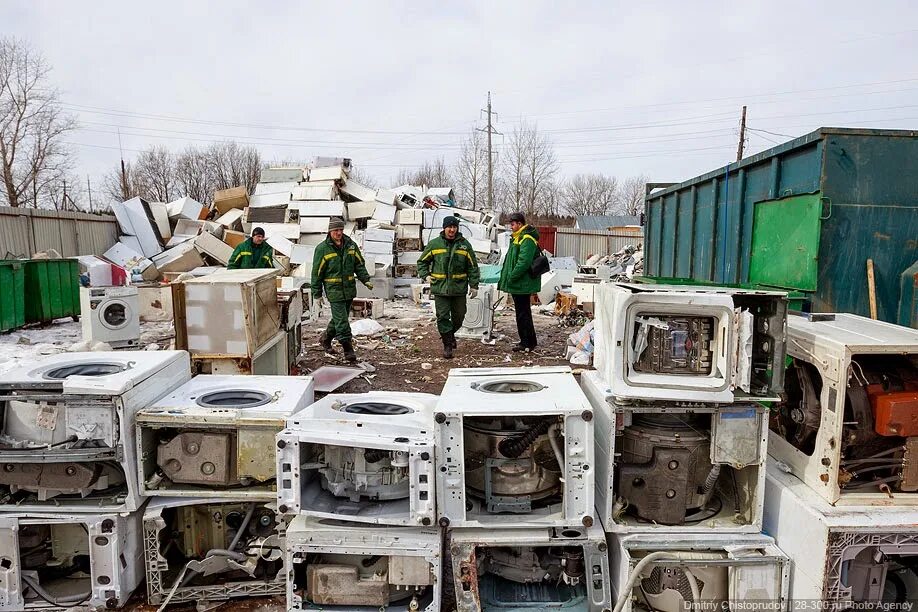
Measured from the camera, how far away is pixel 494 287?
743cm

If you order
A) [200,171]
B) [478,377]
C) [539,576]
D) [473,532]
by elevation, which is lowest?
[539,576]

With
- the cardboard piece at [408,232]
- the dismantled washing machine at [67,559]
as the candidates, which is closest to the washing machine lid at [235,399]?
the dismantled washing machine at [67,559]

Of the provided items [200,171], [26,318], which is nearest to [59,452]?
[26,318]

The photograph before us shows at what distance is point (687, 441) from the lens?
234cm

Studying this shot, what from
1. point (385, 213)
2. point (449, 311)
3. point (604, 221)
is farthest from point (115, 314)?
point (604, 221)

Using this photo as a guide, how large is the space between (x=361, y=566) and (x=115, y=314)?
604 centimetres

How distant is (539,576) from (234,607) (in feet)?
4.51

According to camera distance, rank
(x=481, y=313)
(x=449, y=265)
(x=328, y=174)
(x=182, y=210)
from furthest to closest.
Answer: (x=328, y=174), (x=182, y=210), (x=481, y=313), (x=449, y=265)

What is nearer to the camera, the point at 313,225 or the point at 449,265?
the point at 449,265

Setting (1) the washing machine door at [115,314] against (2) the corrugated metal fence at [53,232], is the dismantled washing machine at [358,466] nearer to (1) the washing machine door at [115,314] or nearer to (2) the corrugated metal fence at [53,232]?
(1) the washing machine door at [115,314]

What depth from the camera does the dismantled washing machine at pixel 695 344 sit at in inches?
87.0

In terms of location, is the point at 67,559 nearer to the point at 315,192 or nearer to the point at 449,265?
the point at 449,265

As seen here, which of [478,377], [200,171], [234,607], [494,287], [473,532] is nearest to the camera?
[473,532]

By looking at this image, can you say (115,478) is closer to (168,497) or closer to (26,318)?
(168,497)
